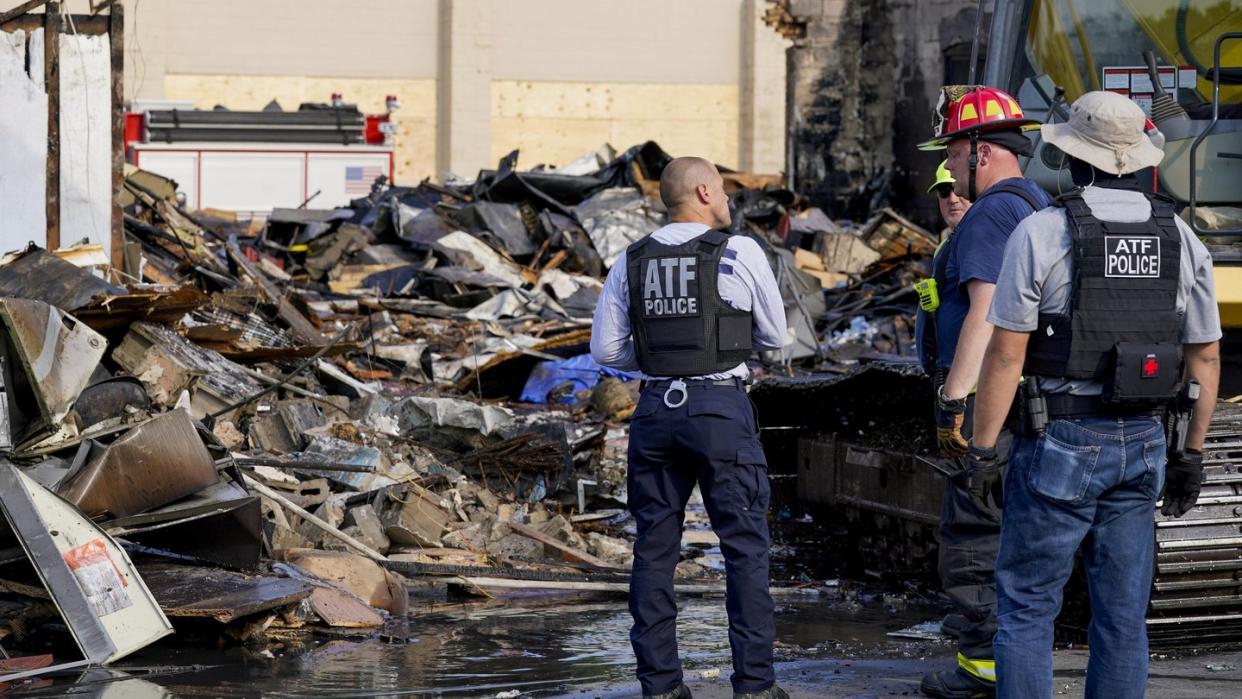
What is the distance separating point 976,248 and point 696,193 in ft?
2.93

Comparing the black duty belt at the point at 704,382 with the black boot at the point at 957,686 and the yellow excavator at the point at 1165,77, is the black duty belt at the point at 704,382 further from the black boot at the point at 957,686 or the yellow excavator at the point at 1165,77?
the yellow excavator at the point at 1165,77

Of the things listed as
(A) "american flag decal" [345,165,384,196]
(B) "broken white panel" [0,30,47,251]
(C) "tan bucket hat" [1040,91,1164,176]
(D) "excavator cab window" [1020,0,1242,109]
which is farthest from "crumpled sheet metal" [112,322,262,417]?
(A) "american flag decal" [345,165,384,196]

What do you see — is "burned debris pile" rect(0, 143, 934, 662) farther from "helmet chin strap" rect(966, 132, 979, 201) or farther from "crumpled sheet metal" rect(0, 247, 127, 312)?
"helmet chin strap" rect(966, 132, 979, 201)

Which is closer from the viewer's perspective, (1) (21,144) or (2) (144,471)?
(2) (144,471)

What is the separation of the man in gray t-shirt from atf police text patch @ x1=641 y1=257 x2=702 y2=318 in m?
1.06

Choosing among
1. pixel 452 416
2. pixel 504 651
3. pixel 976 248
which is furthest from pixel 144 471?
pixel 452 416

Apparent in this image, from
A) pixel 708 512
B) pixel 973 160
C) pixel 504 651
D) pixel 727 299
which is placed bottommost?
pixel 504 651

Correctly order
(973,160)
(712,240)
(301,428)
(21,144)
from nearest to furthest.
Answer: (712,240) → (973,160) → (301,428) → (21,144)

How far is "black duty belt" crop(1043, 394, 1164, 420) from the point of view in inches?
159

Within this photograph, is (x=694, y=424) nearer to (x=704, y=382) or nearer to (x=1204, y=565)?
(x=704, y=382)

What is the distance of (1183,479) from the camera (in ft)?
14.3

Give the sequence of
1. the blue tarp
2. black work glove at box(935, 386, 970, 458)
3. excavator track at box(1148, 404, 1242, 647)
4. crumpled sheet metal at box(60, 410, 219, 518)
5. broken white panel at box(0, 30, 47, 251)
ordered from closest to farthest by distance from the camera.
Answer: black work glove at box(935, 386, 970, 458)
excavator track at box(1148, 404, 1242, 647)
crumpled sheet metal at box(60, 410, 219, 518)
broken white panel at box(0, 30, 47, 251)
the blue tarp

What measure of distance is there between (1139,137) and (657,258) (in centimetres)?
149

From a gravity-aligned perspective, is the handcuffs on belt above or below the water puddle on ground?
above
